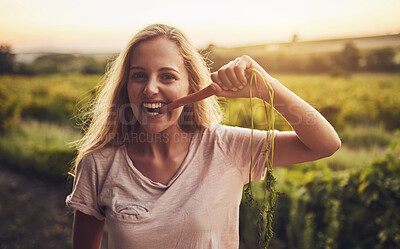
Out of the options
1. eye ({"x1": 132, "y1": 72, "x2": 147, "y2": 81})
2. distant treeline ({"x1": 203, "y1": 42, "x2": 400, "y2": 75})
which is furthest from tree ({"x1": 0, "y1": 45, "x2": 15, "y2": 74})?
eye ({"x1": 132, "y1": 72, "x2": 147, "y2": 81})

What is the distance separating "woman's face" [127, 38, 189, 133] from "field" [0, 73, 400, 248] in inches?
41.5

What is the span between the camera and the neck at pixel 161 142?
164 cm

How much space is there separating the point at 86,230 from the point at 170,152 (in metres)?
0.57

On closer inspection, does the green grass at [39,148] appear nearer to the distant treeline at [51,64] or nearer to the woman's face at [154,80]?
the distant treeline at [51,64]

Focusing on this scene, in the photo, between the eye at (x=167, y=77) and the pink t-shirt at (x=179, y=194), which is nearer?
the pink t-shirt at (x=179, y=194)

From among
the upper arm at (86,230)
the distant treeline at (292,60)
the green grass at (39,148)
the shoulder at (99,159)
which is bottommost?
the green grass at (39,148)

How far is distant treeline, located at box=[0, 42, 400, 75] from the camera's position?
413 centimetres

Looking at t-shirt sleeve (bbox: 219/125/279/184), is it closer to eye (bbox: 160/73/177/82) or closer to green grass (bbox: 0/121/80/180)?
eye (bbox: 160/73/177/82)

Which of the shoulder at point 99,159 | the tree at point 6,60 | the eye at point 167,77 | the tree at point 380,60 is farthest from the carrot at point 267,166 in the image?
the tree at point 6,60

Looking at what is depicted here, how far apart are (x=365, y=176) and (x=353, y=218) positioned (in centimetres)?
41

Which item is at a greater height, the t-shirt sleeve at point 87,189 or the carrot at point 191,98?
the carrot at point 191,98

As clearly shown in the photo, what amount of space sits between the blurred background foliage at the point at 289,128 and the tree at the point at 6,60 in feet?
0.06

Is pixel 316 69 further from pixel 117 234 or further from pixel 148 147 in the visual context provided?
pixel 117 234

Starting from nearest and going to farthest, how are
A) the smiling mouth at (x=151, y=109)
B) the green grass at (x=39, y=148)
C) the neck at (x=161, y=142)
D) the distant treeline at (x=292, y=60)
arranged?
1. the smiling mouth at (x=151, y=109)
2. the neck at (x=161, y=142)
3. the distant treeline at (x=292, y=60)
4. the green grass at (x=39, y=148)
